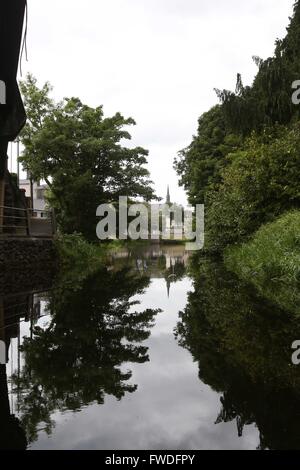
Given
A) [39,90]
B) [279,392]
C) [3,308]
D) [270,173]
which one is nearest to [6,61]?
[279,392]

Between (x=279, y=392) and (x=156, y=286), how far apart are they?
386 inches

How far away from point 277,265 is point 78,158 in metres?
22.3

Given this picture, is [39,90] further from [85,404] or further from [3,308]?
[85,404]

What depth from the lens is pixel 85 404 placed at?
3.74m

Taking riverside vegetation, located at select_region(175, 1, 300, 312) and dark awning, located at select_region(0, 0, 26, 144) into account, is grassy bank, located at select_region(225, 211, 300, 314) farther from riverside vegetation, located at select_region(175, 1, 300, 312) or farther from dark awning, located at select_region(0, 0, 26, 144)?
dark awning, located at select_region(0, 0, 26, 144)

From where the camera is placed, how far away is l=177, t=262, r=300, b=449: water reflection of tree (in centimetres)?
333

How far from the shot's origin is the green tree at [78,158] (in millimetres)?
30156

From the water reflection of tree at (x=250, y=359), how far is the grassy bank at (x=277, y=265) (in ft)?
1.77

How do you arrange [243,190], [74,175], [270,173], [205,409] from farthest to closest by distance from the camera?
[74,175] → [243,190] → [270,173] → [205,409]

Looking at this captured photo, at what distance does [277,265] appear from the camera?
1127cm

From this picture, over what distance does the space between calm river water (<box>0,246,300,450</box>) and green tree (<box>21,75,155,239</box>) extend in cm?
2279

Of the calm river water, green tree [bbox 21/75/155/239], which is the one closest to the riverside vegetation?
the calm river water

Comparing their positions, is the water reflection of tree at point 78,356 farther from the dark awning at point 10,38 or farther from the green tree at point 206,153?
the green tree at point 206,153

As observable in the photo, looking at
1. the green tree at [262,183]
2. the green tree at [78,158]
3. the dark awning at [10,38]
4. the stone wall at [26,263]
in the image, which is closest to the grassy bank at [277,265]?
the green tree at [262,183]
